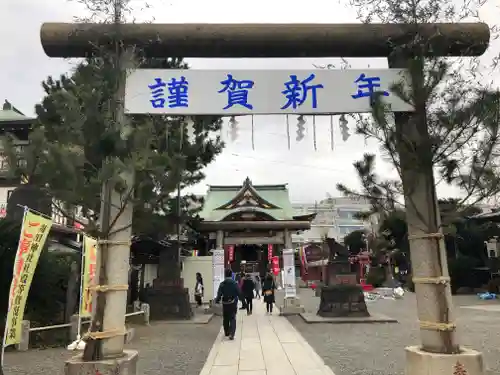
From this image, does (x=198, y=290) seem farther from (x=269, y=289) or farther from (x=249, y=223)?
(x=249, y=223)

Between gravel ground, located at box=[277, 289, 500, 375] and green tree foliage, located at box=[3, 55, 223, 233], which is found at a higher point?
green tree foliage, located at box=[3, 55, 223, 233]

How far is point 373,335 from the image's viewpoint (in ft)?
37.8

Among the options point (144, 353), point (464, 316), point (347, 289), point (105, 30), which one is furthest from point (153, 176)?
point (464, 316)

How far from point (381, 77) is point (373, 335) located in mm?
7651

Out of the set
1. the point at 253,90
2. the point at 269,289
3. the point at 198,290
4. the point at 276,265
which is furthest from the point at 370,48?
the point at 276,265

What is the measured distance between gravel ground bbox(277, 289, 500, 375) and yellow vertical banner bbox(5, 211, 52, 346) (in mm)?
5215

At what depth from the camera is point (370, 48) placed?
634 cm

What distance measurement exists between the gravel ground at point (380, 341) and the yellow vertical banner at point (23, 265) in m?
5.22

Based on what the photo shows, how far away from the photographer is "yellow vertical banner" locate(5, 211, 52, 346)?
6734 millimetres

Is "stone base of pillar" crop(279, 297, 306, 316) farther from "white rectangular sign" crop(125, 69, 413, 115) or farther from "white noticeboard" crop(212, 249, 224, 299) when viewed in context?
"white rectangular sign" crop(125, 69, 413, 115)

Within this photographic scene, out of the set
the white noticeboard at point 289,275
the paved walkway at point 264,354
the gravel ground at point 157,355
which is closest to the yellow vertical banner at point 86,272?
the gravel ground at point 157,355

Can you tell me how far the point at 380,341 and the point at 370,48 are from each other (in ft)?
23.7

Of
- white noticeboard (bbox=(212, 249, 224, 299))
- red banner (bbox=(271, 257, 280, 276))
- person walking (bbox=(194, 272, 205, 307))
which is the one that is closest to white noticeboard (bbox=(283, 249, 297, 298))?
white noticeboard (bbox=(212, 249, 224, 299))

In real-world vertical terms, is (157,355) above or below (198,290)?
below
